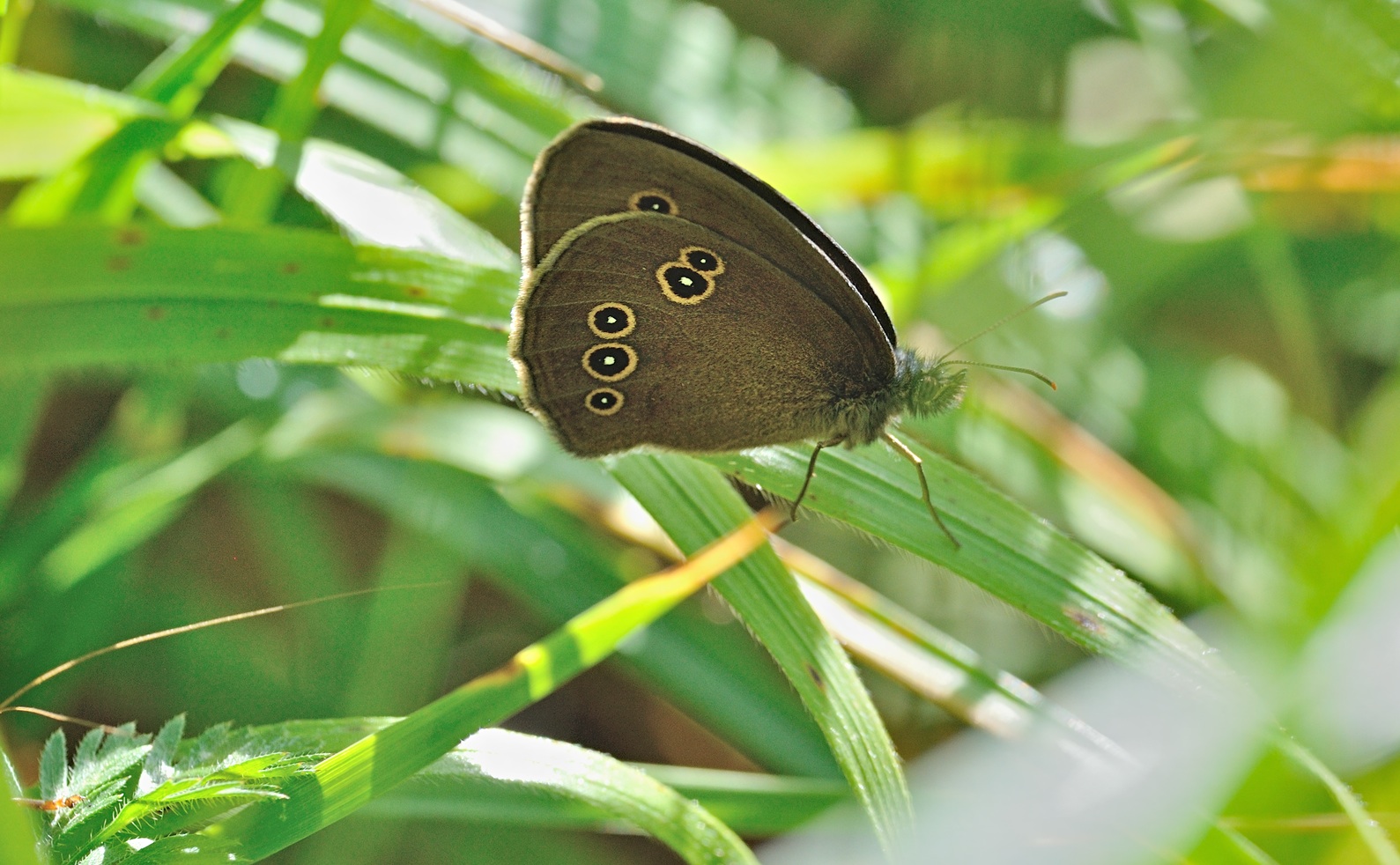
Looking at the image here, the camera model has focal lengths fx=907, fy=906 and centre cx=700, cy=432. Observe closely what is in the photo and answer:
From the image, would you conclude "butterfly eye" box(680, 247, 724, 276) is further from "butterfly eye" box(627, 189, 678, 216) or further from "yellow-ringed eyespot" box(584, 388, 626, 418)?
"yellow-ringed eyespot" box(584, 388, 626, 418)

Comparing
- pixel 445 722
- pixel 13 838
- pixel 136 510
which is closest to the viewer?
pixel 13 838

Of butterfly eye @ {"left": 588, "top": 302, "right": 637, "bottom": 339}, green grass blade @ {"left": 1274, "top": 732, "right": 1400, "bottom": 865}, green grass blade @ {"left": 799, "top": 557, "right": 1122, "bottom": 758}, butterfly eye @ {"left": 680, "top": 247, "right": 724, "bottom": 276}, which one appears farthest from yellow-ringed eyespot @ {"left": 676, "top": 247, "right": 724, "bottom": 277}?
green grass blade @ {"left": 1274, "top": 732, "right": 1400, "bottom": 865}

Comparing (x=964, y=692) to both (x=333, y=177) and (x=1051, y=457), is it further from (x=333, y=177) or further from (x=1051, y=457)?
(x=333, y=177)

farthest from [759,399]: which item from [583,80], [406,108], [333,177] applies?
[406,108]

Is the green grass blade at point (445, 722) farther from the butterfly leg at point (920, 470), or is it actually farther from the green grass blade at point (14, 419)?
the green grass blade at point (14, 419)

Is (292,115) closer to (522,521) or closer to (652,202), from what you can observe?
(652,202)

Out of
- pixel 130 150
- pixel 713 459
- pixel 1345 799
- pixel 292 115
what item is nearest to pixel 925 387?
pixel 713 459
